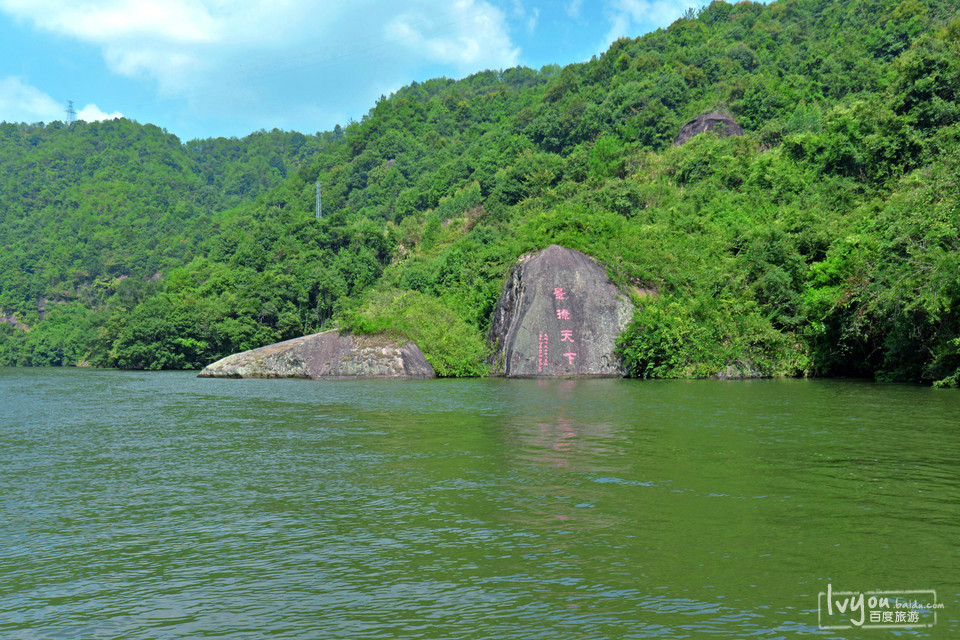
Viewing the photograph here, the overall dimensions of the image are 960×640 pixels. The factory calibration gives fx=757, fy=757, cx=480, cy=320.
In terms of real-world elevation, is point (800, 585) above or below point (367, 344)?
below

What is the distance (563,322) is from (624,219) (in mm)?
8980

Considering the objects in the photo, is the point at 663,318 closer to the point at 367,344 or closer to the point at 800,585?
the point at 367,344

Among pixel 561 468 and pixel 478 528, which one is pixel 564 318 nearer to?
pixel 561 468

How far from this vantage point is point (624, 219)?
3712 centimetres

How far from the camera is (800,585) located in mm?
5047

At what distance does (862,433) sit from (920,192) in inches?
536

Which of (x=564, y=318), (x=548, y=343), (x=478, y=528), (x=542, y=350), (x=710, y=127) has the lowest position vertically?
(x=478, y=528)

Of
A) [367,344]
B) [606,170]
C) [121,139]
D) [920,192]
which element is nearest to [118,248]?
[121,139]

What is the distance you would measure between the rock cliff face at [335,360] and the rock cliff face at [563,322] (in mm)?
3784

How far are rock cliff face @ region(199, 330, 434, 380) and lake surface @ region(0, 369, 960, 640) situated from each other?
1759cm

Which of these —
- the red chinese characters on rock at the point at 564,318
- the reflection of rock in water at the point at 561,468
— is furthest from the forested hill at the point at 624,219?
the reflection of rock in water at the point at 561,468

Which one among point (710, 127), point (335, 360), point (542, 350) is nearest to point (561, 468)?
point (542, 350)

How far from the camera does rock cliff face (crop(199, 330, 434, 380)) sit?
3150cm

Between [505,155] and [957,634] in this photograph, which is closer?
[957,634]
